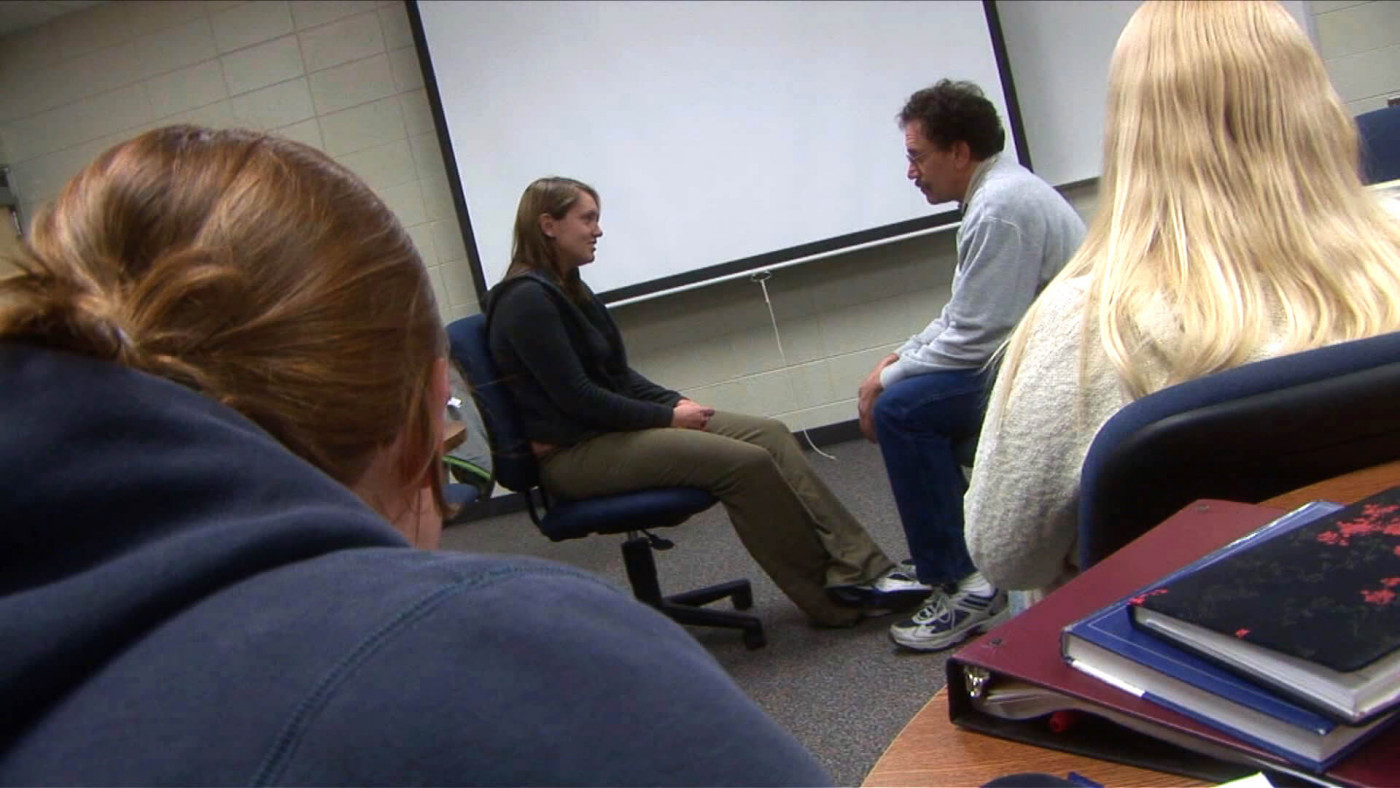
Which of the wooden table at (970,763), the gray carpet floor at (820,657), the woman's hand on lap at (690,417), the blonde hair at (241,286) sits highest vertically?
the blonde hair at (241,286)

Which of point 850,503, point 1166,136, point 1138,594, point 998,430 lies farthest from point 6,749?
point 850,503

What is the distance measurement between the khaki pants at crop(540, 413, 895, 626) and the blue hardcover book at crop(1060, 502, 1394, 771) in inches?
71.1

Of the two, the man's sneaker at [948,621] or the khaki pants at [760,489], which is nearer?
the man's sneaker at [948,621]

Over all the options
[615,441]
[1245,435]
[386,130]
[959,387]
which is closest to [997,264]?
[959,387]

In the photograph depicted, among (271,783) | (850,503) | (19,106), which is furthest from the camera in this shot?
(19,106)

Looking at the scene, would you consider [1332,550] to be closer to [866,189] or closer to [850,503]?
[850,503]

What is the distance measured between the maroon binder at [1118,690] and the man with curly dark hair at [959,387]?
152 cm

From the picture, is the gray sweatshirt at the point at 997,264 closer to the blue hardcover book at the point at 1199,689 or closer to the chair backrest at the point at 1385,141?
the chair backrest at the point at 1385,141

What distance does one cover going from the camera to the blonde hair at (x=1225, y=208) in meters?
1.03

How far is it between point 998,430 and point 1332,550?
46 centimetres

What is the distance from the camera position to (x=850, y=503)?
3.58 meters

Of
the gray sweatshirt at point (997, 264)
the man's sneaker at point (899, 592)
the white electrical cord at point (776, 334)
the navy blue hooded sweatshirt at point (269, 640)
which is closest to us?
the navy blue hooded sweatshirt at point (269, 640)

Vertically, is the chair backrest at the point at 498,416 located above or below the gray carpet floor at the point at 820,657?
above

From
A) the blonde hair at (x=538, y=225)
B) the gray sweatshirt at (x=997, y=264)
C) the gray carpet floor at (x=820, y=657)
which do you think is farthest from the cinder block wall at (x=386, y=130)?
the gray sweatshirt at (x=997, y=264)
